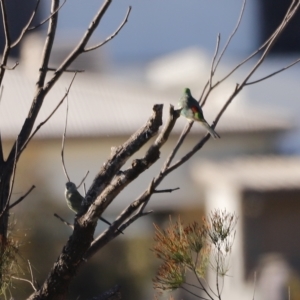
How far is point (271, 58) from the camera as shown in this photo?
42.9 ft

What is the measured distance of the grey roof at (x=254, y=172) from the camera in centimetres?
966

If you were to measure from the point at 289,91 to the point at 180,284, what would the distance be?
43.4ft

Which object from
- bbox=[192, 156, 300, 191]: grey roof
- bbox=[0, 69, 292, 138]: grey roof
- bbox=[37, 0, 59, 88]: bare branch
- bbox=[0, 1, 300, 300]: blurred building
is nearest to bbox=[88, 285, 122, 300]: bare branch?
bbox=[37, 0, 59, 88]: bare branch

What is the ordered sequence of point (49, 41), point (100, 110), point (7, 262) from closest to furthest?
point (7, 262) < point (49, 41) < point (100, 110)

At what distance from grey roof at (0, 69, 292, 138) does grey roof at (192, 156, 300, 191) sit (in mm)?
754

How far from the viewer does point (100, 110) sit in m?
12.0

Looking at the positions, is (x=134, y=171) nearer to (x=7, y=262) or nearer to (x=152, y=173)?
(x=7, y=262)

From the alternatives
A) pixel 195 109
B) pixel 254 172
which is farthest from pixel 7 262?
pixel 254 172

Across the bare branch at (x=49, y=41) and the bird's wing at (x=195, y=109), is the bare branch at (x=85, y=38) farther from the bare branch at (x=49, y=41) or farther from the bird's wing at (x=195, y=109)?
the bird's wing at (x=195, y=109)

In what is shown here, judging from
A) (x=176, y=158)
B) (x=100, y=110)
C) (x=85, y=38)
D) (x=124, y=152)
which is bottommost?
(x=124, y=152)

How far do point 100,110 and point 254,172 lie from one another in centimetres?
317

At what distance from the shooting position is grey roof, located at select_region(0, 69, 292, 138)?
1073cm

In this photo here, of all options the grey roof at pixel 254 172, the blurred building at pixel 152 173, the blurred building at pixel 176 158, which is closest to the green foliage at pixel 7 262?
the blurred building at pixel 152 173

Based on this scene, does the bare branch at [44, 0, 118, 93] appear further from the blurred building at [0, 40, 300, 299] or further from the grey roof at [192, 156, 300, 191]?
the grey roof at [192, 156, 300, 191]
